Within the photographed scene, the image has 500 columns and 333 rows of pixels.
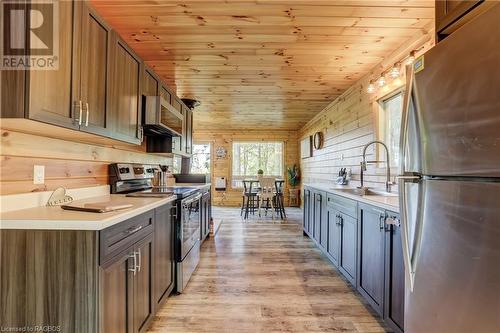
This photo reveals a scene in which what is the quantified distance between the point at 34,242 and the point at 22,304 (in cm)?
28

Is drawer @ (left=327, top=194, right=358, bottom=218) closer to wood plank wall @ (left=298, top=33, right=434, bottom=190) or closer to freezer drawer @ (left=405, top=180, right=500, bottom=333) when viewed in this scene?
wood plank wall @ (left=298, top=33, right=434, bottom=190)

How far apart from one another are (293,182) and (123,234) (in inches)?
245

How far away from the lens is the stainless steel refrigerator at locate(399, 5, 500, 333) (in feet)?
2.45

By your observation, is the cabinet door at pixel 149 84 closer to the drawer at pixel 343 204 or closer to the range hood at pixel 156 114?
the range hood at pixel 156 114

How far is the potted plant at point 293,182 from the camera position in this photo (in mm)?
7258

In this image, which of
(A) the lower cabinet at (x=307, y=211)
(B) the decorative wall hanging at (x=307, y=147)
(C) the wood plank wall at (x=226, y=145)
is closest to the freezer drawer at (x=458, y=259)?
(A) the lower cabinet at (x=307, y=211)

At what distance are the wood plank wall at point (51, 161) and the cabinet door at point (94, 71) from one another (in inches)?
8.6

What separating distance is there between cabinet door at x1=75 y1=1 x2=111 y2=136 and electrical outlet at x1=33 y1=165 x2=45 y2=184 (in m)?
0.39

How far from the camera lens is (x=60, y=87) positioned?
48.7 inches

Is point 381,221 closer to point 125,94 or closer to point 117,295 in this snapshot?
point 117,295

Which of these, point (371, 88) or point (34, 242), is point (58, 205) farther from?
point (371, 88)

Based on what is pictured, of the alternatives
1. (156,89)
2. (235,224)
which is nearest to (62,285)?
(156,89)

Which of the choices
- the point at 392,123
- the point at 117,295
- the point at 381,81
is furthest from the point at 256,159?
the point at 117,295

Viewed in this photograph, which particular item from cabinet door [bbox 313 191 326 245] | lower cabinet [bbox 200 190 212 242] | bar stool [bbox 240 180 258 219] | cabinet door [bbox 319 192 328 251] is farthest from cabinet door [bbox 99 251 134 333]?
bar stool [bbox 240 180 258 219]
